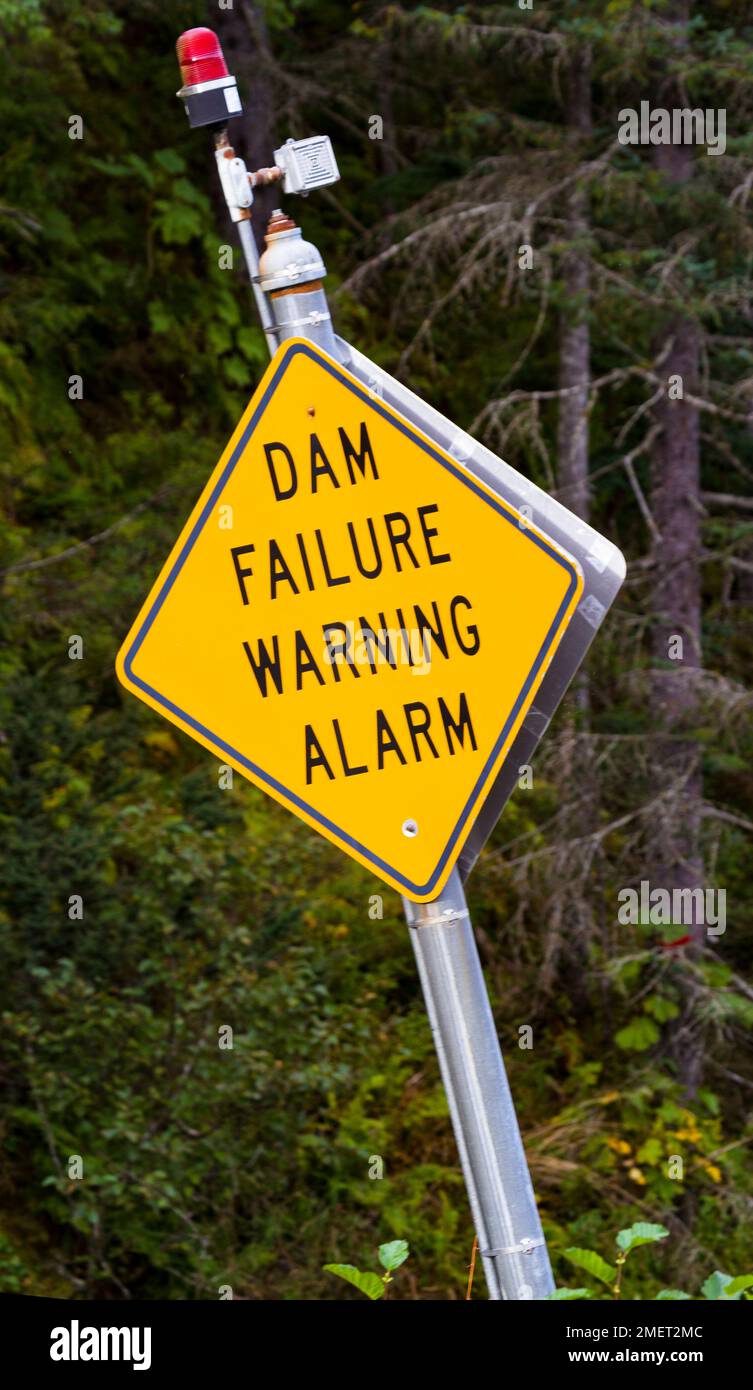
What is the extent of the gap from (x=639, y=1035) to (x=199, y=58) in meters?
7.80

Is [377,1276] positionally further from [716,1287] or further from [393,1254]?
[716,1287]

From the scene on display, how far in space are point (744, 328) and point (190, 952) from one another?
6.13 meters

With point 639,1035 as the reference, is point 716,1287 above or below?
above

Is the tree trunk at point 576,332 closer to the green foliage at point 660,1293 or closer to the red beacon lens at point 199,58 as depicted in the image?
the red beacon lens at point 199,58

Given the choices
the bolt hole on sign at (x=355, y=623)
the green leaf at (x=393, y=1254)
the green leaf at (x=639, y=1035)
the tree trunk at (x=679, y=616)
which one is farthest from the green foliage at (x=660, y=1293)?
the green leaf at (x=639, y=1035)

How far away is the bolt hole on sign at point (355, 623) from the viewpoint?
6.77 feet

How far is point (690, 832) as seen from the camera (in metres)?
8.91

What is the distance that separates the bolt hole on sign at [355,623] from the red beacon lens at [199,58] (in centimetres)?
52

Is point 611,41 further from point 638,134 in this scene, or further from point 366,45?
point 366,45

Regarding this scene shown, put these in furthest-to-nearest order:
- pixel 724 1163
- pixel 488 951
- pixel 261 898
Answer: pixel 488 951, pixel 724 1163, pixel 261 898

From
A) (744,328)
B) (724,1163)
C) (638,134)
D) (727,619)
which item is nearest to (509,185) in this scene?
(638,134)

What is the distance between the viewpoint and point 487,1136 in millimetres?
1970

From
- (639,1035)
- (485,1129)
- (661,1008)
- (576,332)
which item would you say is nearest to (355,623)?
(485,1129)

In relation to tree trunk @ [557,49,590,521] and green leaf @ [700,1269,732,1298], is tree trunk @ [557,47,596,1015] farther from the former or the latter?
green leaf @ [700,1269,732,1298]
